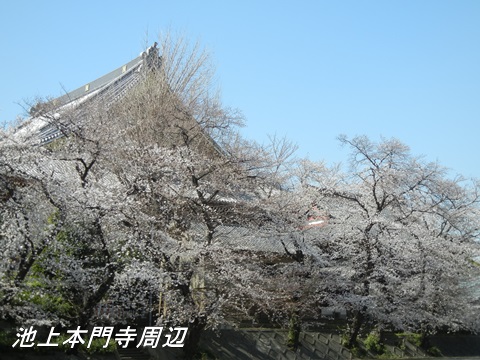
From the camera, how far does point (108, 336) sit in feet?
42.4

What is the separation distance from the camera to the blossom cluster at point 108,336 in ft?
37.9

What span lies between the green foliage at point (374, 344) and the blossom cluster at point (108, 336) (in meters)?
8.80

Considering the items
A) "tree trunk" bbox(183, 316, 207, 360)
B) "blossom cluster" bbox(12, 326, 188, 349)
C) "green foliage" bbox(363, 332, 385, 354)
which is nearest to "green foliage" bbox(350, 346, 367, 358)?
"green foliage" bbox(363, 332, 385, 354)

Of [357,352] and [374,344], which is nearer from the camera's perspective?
[357,352]

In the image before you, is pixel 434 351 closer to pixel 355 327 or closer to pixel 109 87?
pixel 355 327

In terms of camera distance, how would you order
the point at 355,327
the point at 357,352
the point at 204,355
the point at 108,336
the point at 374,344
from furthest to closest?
the point at 374,344 → the point at 357,352 → the point at 355,327 → the point at 204,355 → the point at 108,336

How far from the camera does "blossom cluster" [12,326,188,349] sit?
11562mm

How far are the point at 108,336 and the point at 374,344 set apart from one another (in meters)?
11.4

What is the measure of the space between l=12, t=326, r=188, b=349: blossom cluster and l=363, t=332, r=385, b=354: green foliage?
28.9 ft

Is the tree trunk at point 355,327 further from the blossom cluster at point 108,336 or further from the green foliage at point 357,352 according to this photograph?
the blossom cluster at point 108,336

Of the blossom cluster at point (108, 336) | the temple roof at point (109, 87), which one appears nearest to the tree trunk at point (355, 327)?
the blossom cluster at point (108, 336)

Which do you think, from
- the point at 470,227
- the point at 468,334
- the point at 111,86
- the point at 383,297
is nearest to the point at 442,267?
the point at 383,297

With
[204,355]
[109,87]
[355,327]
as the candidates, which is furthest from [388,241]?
[109,87]

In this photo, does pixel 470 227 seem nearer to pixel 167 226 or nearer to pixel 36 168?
pixel 167 226
